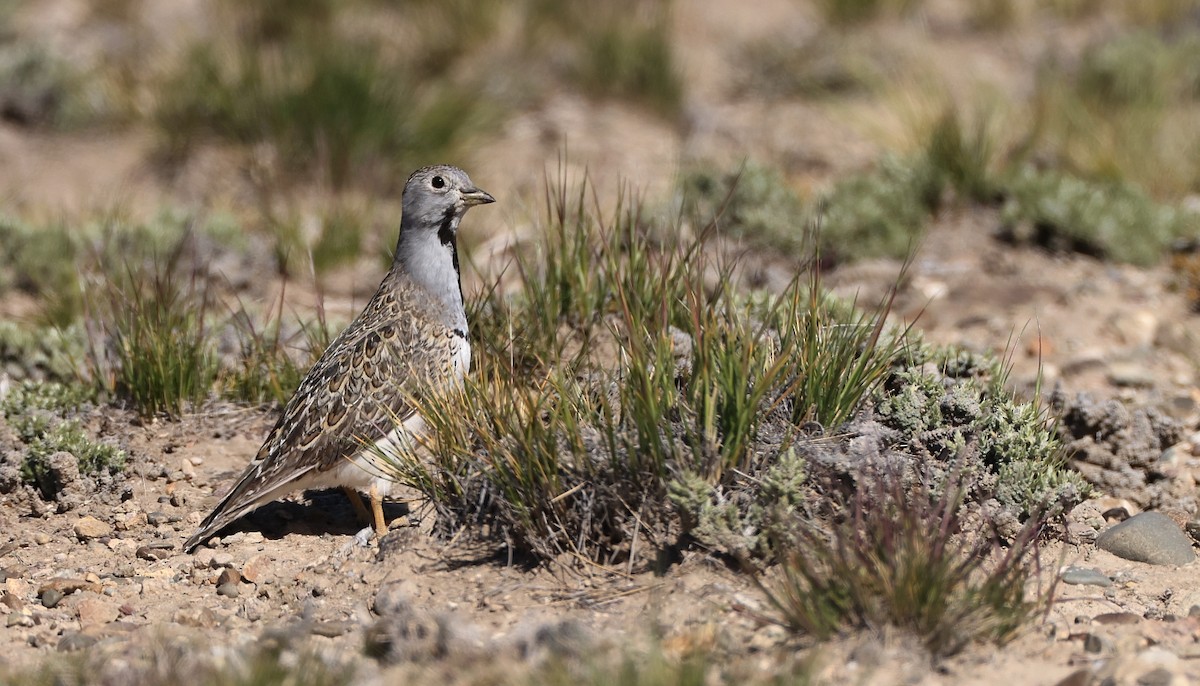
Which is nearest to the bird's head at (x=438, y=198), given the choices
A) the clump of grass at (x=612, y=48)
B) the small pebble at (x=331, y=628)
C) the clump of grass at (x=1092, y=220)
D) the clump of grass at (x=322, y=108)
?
the small pebble at (x=331, y=628)

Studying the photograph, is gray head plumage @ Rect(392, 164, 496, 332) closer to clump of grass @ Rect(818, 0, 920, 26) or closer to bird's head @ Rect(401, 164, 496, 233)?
bird's head @ Rect(401, 164, 496, 233)

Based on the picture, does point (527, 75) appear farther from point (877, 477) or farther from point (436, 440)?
point (877, 477)

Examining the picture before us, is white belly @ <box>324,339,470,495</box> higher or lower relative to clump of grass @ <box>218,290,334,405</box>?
lower

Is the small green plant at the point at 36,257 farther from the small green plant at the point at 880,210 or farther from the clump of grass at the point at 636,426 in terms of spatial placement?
the small green plant at the point at 880,210

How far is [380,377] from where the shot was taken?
6.07m

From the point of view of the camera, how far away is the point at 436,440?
5.57 metres

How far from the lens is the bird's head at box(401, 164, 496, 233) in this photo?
6387mm

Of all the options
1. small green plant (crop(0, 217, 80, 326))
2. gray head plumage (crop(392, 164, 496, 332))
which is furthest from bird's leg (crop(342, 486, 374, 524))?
small green plant (crop(0, 217, 80, 326))

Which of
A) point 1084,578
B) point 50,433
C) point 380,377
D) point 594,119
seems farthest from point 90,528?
point 594,119

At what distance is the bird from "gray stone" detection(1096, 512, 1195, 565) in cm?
284

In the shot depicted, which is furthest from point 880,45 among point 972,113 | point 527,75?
point 527,75

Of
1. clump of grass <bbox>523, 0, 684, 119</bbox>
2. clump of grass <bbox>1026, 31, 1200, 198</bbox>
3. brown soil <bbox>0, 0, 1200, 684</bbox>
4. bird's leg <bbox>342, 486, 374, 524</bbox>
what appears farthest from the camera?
clump of grass <bbox>523, 0, 684, 119</bbox>

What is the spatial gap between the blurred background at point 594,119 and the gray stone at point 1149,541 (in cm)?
314

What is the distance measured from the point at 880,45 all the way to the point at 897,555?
9.74 metres
